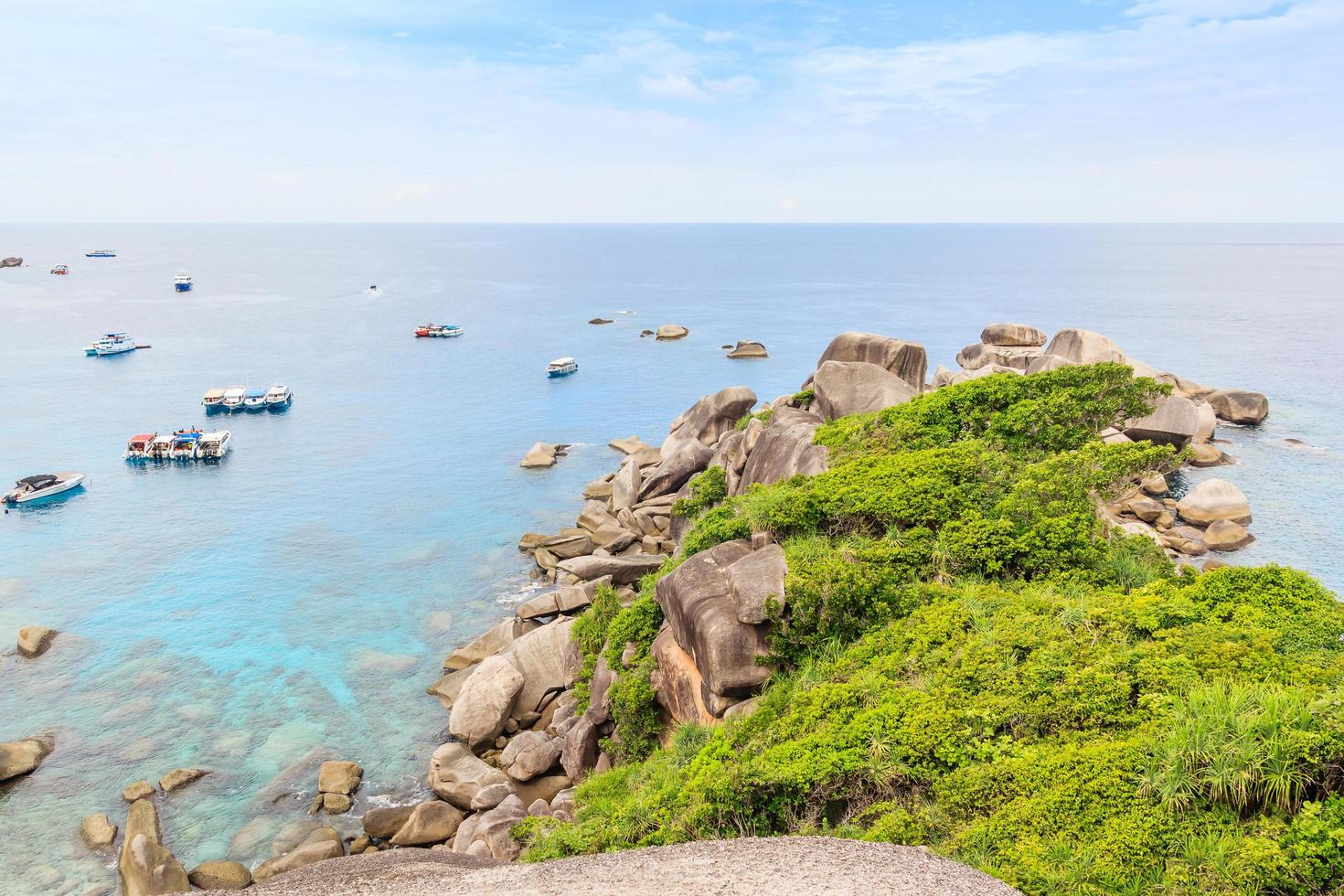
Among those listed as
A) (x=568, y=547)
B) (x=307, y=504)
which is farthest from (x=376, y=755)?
(x=307, y=504)

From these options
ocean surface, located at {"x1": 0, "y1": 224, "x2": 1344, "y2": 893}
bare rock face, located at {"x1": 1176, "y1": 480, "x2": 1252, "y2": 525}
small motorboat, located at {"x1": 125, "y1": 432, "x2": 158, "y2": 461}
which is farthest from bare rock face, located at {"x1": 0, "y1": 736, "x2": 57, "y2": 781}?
bare rock face, located at {"x1": 1176, "y1": 480, "x2": 1252, "y2": 525}

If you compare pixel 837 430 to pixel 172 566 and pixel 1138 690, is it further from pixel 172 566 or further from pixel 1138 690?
pixel 172 566

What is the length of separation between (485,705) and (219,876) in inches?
362

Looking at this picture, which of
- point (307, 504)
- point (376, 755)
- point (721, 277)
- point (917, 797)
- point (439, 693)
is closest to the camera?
point (917, 797)

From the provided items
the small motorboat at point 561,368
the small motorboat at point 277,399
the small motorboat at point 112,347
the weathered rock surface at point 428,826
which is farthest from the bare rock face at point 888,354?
the small motorboat at point 112,347

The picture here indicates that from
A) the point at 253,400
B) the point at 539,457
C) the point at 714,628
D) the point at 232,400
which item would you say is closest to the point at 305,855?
the point at 714,628

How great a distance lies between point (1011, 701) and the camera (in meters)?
15.2

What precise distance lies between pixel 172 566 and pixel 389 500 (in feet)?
43.7

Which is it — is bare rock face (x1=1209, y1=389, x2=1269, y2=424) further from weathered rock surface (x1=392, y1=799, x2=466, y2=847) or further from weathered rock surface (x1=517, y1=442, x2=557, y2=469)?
weathered rock surface (x1=392, y1=799, x2=466, y2=847)

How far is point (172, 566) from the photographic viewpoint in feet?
142

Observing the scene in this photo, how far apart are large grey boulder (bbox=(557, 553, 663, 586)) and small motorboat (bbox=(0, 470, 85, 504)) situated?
38.4 meters

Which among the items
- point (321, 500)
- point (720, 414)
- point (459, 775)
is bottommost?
point (459, 775)

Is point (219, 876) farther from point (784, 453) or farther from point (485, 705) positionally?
point (784, 453)

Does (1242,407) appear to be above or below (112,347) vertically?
below
